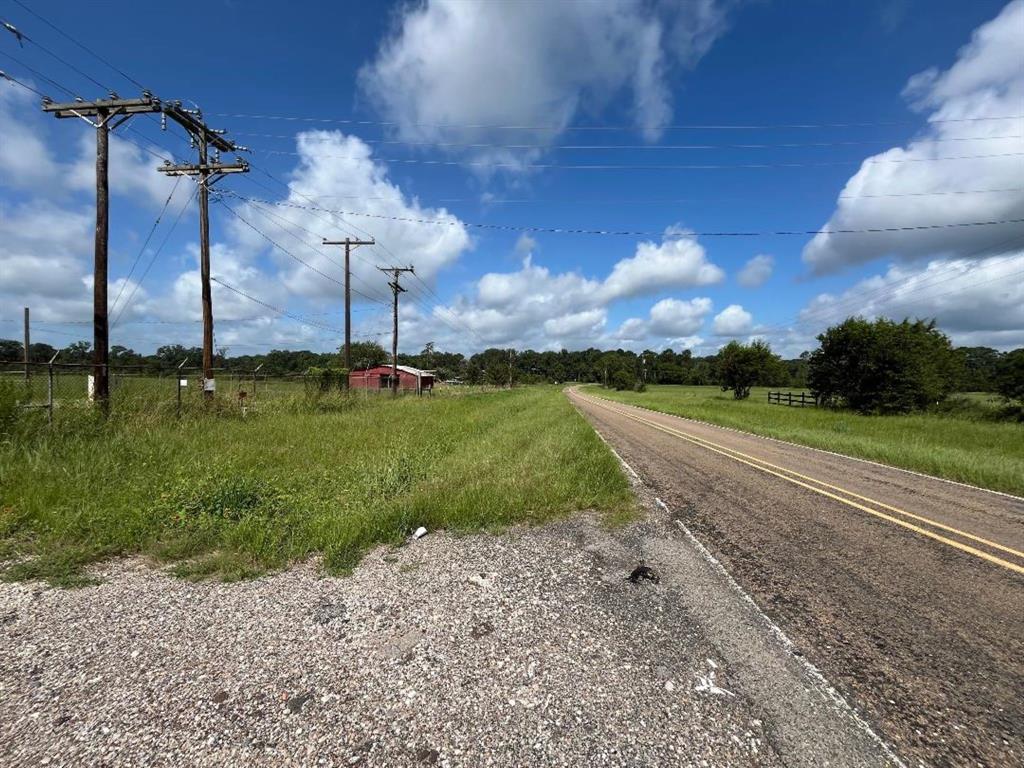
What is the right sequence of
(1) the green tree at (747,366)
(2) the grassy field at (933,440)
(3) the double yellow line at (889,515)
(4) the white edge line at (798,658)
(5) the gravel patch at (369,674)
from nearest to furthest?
(5) the gravel patch at (369,674)
(4) the white edge line at (798,658)
(3) the double yellow line at (889,515)
(2) the grassy field at (933,440)
(1) the green tree at (747,366)

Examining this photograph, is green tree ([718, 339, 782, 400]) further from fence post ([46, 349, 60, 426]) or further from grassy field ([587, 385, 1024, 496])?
fence post ([46, 349, 60, 426])

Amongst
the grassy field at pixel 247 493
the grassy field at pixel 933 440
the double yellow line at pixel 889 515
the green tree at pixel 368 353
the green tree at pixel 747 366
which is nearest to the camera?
the grassy field at pixel 247 493

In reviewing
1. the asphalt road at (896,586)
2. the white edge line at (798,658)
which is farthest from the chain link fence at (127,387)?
the asphalt road at (896,586)

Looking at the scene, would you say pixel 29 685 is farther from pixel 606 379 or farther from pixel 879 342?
pixel 606 379

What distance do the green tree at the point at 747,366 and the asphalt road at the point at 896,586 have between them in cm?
5017

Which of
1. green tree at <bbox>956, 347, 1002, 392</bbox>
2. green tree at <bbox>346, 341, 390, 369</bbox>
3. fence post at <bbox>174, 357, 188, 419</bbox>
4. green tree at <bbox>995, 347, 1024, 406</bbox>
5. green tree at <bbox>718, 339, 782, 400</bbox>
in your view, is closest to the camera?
fence post at <bbox>174, 357, 188, 419</bbox>

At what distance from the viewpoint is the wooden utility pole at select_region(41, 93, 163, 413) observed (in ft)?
38.3

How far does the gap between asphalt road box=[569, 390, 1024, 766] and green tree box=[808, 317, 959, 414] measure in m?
28.8

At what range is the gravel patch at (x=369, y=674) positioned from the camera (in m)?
2.30

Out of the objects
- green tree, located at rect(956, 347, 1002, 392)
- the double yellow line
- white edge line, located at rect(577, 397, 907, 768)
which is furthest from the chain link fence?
green tree, located at rect(956, 347, 1002, 392)

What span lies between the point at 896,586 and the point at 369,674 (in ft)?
15.7

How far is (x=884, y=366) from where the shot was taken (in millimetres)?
32750

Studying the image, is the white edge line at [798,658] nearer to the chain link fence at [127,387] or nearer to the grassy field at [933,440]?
the grassy field at [933,440]

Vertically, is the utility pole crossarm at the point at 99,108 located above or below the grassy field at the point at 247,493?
above
